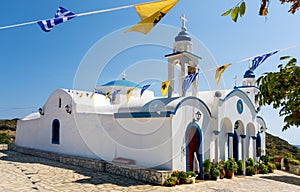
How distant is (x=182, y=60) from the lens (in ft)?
40.2

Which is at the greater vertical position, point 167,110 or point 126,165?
point 167,110

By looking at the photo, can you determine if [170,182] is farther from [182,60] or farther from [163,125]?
[182,60]

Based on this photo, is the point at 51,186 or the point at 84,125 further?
the point at 84,125

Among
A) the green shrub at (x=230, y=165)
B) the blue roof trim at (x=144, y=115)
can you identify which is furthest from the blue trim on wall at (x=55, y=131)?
the green shrub at (x=230, y=165)

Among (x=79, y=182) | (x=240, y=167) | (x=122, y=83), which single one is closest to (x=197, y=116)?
(x=240, y=167)

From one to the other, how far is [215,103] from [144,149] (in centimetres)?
425

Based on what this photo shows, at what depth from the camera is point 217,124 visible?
12.6m

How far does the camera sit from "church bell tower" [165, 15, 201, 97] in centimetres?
1221

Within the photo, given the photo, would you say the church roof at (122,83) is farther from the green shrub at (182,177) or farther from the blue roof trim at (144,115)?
the green shrub at (182,177)

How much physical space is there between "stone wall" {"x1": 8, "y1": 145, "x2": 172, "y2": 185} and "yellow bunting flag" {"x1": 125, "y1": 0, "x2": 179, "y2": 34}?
7275mm

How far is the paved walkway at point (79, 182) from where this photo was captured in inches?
357

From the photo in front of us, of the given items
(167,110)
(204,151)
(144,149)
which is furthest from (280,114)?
(204,151)

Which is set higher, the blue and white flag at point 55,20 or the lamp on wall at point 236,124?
the blue and white flag at point 55,20

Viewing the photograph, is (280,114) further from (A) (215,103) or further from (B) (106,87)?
(B) (106,87)
